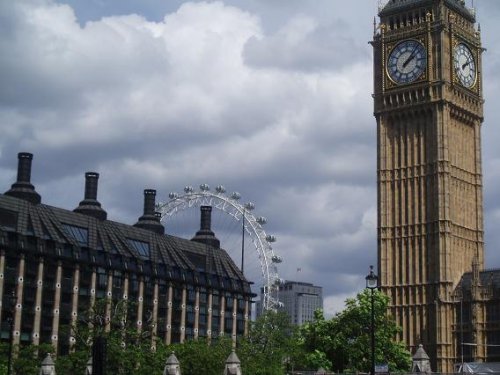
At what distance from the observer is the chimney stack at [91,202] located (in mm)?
144750

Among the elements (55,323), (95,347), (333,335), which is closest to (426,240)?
(333,335)

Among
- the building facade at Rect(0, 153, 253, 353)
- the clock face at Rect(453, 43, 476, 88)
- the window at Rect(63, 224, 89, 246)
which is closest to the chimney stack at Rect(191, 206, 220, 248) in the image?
the building facade at Rect(0, 153, 253, 353)

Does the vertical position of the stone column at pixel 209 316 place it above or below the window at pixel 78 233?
below

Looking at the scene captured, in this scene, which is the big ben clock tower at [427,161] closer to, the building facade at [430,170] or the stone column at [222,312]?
the building facade at [430,170]

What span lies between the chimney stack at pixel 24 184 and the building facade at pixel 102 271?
13 centimetres

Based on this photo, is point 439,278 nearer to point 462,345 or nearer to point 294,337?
point 462,345

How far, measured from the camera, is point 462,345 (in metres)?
126

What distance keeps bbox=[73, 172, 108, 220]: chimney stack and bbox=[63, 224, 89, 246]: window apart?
5.37 metres

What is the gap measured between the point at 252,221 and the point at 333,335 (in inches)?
1965

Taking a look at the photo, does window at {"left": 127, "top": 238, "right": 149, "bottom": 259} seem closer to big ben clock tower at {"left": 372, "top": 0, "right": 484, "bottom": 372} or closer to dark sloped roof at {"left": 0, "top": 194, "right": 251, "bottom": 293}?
dark sloped roof at {"left": 0, "top": 194, "right": 251, "bottom": 293}

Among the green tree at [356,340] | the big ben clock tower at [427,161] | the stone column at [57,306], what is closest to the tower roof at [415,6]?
the big ben clock tower at [427,161]

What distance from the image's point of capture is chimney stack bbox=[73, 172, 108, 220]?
475 ft

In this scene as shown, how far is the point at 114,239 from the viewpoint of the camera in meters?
144

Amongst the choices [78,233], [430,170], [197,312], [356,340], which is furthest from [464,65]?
[78,233]
